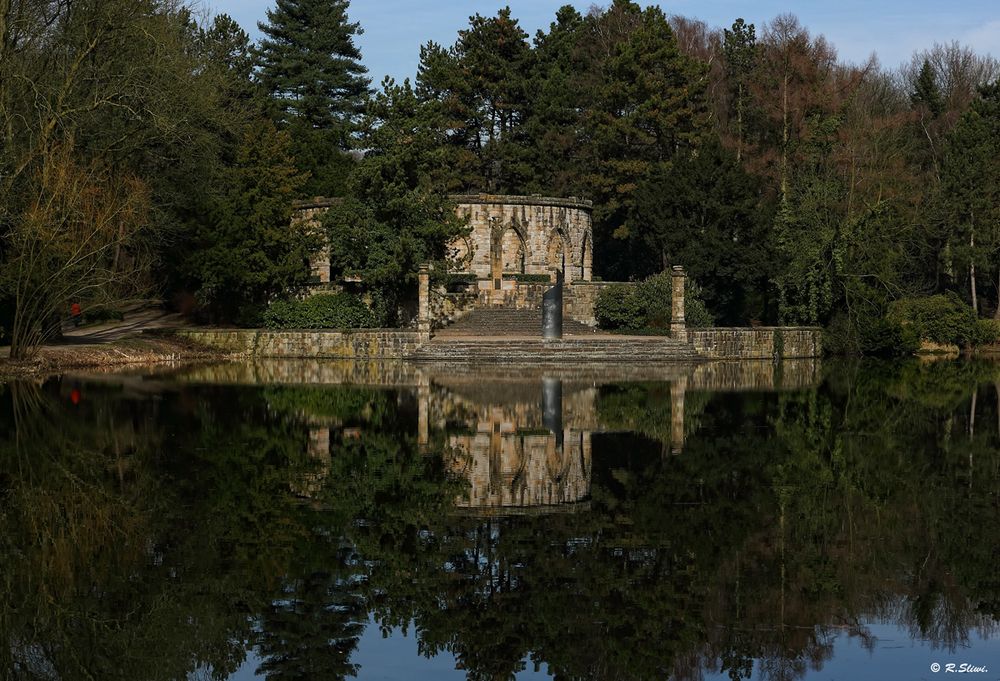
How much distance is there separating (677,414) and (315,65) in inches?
2125

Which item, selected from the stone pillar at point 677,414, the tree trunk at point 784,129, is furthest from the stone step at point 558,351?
the tree trunk at point 784,129

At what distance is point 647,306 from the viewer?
47688mm

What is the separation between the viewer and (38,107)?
34625 mm

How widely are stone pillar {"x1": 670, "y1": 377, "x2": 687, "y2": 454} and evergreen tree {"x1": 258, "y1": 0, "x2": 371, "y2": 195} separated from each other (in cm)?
4311

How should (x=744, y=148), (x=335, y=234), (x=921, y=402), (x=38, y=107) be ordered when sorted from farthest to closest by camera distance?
(x=744, y=148) → (x=335, y=234) → (x=38, y=107) → (x=921, y=402)

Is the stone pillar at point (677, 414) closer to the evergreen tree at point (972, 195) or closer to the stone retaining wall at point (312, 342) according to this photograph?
the stone retaining wall at point (312, 342)

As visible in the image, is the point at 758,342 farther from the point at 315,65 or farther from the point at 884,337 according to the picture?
the point at 315,65

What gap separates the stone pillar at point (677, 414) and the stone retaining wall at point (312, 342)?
489 inches

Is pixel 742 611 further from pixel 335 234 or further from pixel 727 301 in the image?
pixel 727 301

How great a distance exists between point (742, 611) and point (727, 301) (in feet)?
138

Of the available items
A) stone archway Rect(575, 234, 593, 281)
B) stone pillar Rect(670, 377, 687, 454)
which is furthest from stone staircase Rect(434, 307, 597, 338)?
stone pillar Rect(670, 377, 687, 454)

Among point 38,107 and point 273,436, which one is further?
point 38,107

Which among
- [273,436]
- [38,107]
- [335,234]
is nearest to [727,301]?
[335,234]

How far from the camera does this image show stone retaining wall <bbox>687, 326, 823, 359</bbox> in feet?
139
